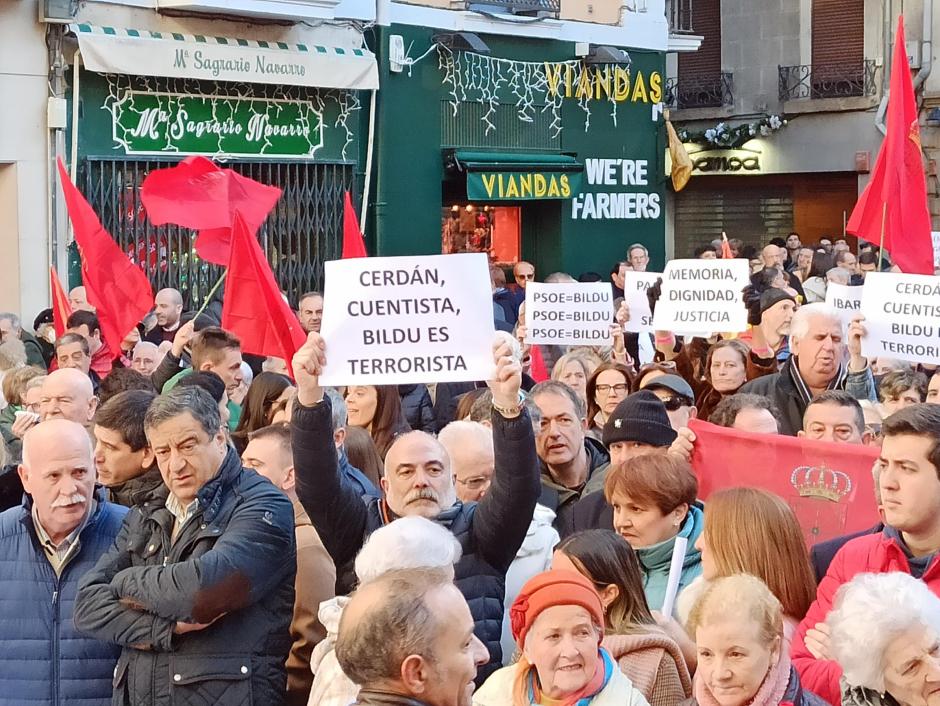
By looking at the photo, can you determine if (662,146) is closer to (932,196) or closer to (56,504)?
(932,196)

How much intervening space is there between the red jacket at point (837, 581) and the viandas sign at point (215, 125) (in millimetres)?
12031

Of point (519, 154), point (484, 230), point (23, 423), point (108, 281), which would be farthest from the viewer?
point (484, 230)

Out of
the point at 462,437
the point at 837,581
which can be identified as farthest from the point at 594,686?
the point at 462,437

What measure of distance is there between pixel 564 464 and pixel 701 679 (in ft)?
9.43

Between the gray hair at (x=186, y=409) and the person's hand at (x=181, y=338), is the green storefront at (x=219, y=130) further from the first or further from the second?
the gray hair at (x=186, y=409)

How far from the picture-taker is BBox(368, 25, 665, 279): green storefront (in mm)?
18797

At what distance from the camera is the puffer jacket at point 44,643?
201 inches

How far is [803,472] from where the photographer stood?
611cm

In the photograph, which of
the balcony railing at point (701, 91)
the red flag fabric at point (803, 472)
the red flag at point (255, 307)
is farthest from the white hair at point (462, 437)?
the balcony railing at point (701, 91)

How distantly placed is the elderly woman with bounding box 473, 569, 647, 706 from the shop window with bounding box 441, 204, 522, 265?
15639 millimetres

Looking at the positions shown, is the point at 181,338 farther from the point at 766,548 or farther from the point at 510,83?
the point at 510,83

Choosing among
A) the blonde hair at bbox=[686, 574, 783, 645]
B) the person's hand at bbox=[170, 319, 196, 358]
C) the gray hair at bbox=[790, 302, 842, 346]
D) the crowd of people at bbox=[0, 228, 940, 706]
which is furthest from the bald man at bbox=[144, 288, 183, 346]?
the blonde hair at bbox=[686, 574, 783, 645]

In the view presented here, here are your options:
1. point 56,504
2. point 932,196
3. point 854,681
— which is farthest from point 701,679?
point 932,196

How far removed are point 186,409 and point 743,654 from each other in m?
2.08
